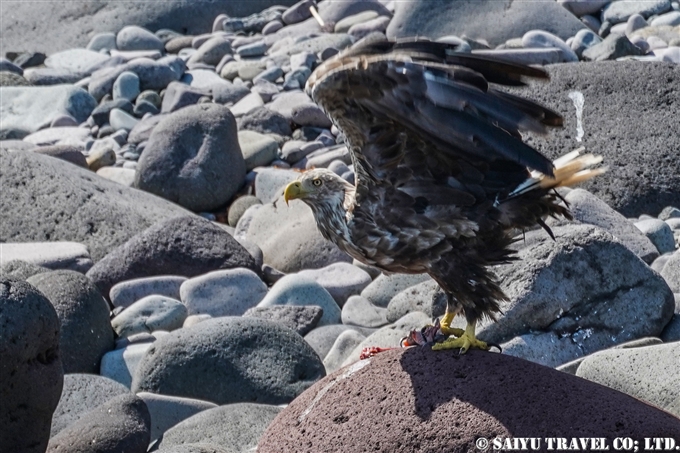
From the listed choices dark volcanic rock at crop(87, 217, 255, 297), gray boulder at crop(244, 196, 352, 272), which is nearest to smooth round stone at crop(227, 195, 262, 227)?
gray boulder at crop(244, 196, 352, 272)

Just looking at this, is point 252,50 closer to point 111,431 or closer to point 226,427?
point 226,427

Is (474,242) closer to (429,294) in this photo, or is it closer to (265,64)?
(429,294)

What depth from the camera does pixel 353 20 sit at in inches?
751

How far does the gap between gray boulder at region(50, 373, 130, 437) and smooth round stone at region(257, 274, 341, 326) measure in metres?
2.03

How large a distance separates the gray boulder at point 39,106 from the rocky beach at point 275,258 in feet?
0.14

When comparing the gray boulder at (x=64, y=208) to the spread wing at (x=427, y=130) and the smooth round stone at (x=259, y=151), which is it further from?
the spread wing at (x=427, y=130)

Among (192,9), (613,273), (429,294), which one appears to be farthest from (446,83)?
(192,9)

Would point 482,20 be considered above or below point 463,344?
below

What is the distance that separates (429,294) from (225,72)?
933cm

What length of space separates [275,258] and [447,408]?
6831 mm

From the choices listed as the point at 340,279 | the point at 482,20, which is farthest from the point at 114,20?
the point at 340,279

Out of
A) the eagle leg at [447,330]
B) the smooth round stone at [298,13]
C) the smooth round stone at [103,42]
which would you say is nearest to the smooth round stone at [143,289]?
the eagle leg at [447,330]

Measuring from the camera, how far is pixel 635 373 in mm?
7199

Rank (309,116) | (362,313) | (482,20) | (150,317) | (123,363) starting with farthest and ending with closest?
(482,20) → (309,116) → (150,317) → (362,313) → (123,363)
